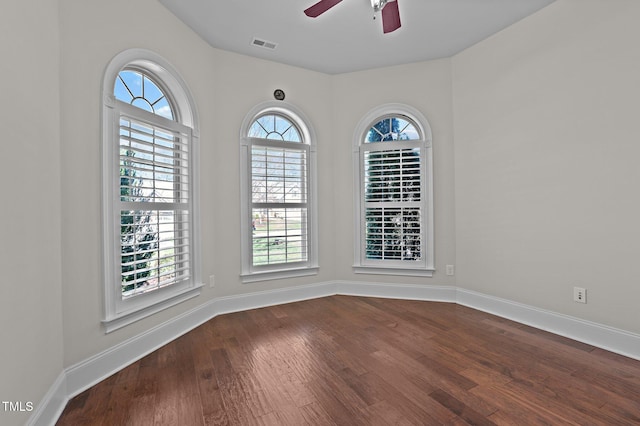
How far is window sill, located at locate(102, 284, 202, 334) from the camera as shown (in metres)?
2.15

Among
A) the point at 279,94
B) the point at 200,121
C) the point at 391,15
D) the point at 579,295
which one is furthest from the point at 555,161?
the point at 200,121

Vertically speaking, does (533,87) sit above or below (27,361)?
above

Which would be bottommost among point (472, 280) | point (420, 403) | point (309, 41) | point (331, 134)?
point (420, 403)

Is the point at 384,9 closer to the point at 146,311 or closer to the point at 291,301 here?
the point at 146,311

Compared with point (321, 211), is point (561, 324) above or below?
below

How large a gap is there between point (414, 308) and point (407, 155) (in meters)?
1.83

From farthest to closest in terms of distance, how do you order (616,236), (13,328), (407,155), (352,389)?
(407,155), (616,236), (352,389), (13,328)

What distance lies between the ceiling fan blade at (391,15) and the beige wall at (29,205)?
1.94 metres

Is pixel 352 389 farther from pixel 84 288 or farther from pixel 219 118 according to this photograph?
pixel 219 118

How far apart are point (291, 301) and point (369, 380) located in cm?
185

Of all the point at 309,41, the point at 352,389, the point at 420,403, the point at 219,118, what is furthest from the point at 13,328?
the point at 309,41

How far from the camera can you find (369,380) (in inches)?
79.0

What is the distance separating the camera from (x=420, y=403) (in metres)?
1.76

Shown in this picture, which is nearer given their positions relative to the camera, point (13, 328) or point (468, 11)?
point (13, 328)
